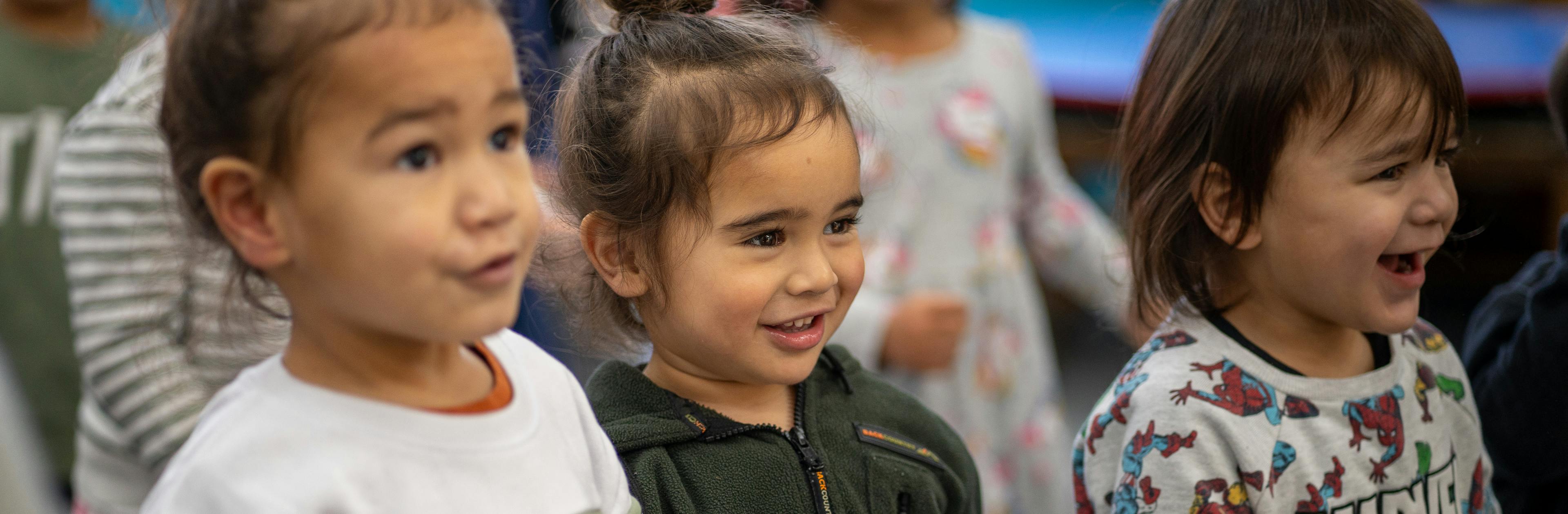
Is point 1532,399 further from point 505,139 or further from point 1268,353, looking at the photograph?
point 505,139

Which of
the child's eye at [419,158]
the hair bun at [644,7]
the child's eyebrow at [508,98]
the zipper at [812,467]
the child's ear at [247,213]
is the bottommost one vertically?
the zipper at [812,467]

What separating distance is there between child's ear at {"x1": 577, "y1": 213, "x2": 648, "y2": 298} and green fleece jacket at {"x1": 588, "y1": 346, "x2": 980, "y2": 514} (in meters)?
0.10

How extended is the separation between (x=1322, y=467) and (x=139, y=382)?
1432mm

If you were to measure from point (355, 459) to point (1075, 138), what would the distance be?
344 cm

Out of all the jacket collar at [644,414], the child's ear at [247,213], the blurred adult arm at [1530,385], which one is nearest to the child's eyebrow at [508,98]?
the child's ear at [247,213]

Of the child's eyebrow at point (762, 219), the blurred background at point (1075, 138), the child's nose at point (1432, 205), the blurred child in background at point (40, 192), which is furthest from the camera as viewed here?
the blurred child in background at point (40, 192)

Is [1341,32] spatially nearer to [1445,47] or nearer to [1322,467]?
[1445,47]

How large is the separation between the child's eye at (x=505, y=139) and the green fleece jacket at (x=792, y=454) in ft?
1.28

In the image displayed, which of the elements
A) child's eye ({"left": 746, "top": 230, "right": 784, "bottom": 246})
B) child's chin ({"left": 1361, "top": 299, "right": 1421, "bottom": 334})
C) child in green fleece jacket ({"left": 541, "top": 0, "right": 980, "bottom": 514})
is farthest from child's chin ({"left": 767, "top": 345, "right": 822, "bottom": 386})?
child's chin ({"left": 1361, "top": 299, "right": 1421, "bottom": 334})

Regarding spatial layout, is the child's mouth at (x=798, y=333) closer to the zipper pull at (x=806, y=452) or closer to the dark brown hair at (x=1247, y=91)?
the zipper pull at (x=806, y=452)

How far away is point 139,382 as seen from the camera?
1.55 metres

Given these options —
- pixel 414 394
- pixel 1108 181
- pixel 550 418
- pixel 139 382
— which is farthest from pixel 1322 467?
pixel 1108 181

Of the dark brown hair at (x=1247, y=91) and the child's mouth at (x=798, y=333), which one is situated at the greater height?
the dark brown hair at (x=1247, y=91)

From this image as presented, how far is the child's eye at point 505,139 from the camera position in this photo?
0.89 m
